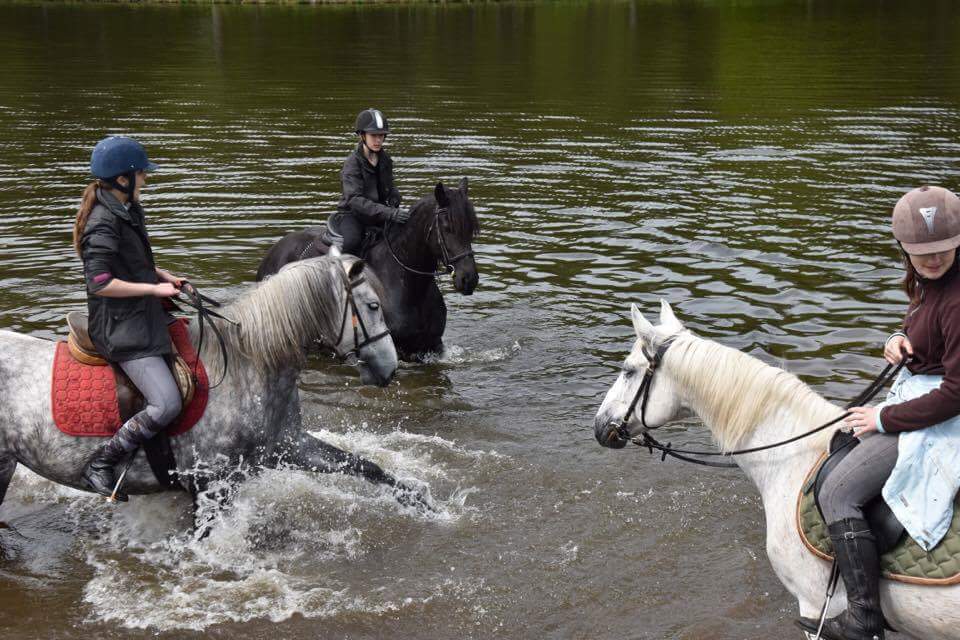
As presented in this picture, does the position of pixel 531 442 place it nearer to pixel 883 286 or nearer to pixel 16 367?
pixel 16 367

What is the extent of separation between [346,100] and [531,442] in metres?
21.5

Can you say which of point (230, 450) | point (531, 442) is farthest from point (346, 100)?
point (230, 450)

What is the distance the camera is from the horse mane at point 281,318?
798 centimetres

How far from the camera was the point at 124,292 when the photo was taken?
7.28m

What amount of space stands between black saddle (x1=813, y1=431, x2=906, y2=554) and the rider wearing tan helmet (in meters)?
0.08

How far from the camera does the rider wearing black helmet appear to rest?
40.8ft

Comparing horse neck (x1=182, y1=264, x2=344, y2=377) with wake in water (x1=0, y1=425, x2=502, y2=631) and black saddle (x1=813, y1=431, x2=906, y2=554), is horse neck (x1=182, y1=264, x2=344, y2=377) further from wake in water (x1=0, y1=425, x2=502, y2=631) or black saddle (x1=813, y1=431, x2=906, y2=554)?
black saddle (x1=813, y1=431, x2=906, y2=554)

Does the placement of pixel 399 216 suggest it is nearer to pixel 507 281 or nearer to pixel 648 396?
pixel 507 281

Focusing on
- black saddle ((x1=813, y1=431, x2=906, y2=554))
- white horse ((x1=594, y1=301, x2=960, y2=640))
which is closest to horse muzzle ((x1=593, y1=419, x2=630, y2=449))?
white horse ((x1=594, y1=301, x2=960, y2=640))

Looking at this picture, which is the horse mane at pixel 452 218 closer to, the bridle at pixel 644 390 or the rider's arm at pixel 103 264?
the rider's arm at pixel 103 264

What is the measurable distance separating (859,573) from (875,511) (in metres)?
0.39

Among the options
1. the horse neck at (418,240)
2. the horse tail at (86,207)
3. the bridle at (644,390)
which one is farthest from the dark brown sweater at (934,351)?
the horse neck at (418,240)

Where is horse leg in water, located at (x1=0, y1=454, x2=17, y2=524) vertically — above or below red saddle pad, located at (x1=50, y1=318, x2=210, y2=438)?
below

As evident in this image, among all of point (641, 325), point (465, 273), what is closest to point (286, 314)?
point (641, 325)
